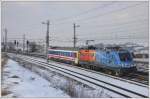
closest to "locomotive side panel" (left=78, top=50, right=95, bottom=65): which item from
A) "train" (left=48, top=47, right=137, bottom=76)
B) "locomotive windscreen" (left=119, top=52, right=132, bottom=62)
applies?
"train" (left=48, top=47, right=137, bottom=76)

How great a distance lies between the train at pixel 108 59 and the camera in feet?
80.2

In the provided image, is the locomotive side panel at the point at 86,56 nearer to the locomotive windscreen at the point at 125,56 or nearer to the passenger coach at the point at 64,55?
the passenger coach at the point at 64,55

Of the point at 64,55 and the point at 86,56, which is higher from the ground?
the point at 86,56

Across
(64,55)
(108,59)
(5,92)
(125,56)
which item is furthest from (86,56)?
(5,92)

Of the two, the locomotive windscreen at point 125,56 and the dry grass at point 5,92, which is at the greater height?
the locomotive windscreen at point 125,56

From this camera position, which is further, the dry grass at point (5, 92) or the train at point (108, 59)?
the train at point (108, 59)

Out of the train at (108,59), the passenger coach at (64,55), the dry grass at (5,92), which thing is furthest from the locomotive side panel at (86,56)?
the dry grass at (5,92)

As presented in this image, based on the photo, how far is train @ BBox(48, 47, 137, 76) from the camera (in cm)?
2445

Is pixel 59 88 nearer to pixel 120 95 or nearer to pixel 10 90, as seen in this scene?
pixel 10 90

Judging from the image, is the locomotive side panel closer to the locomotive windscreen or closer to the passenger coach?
the passenger coach

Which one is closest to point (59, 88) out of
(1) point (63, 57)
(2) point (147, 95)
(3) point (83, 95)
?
(3) point (83, 95)

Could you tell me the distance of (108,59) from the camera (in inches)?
1019

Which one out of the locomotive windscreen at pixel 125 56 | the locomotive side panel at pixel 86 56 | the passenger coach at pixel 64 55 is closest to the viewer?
the locomotive windscreen at pixel 125 56

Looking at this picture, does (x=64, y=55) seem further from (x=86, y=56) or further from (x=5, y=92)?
(x=5, y=92)
